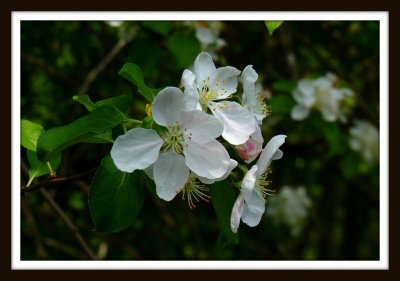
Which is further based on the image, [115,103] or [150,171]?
[115,103]

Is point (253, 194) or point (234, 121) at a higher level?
point (234, 121)

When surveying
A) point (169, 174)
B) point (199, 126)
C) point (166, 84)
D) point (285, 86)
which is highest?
point (166, 84)

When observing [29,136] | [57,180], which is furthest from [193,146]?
[29,136]

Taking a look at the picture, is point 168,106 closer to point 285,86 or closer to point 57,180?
point 57,180

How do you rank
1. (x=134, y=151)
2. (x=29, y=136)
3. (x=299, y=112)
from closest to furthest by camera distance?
(x=134, y=151)
(x=29, y=136)
(x=299, y=112)

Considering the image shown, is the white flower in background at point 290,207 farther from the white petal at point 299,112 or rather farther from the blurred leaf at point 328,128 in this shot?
the white petal at point 299,112

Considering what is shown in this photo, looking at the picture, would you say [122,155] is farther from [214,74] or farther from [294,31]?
[294,31]

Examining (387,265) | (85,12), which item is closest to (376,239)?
(387,265)
